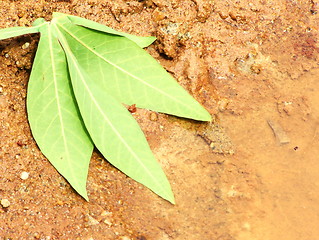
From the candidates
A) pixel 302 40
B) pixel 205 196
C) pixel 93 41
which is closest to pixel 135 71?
pixel 93 41

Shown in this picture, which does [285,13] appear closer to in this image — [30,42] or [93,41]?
[93,41]

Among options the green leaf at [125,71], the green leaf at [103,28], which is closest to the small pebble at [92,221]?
the green leaf at [125,71]

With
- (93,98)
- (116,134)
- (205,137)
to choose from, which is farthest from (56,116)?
(205,137)

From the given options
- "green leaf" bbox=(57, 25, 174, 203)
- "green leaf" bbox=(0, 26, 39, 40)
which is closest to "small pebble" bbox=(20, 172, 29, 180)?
"green leaf" bbox=(57, 25, 174, 203)

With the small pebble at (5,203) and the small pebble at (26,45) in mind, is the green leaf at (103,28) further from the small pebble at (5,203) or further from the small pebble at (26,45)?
the small pebble at (5,203)

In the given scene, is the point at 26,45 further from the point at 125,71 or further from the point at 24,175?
the point at 24,175

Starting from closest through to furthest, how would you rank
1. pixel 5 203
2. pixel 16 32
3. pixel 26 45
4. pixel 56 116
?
1. pixel 5 203
2. pixel 56 116
3. pixel 16 32
4. pixel 26 45

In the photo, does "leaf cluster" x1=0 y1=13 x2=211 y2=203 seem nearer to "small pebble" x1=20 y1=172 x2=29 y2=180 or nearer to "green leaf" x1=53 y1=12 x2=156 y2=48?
"green leaf" x1=53 y1=12 x2=156 y2=48
